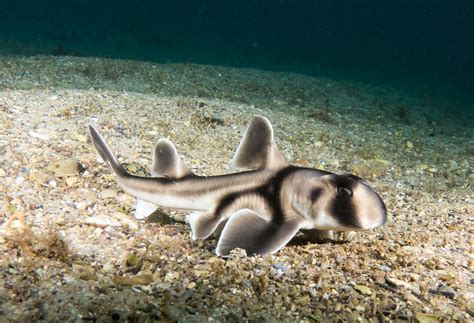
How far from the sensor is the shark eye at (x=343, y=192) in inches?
121

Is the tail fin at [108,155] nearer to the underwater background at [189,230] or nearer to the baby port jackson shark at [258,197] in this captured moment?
the baby port jackson shark at [258,197]

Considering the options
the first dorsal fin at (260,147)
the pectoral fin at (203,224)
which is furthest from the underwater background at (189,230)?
the first dorsal fin at (260,147)

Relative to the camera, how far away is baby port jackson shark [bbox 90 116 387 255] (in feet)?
10.2

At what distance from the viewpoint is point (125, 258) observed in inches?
123

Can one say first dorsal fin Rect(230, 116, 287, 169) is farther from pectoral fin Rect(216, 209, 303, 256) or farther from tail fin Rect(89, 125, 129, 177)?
tail fin Rect(89, 125, 129, 177)

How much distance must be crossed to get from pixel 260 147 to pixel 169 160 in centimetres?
91

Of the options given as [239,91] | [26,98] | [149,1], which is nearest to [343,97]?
[239,91]

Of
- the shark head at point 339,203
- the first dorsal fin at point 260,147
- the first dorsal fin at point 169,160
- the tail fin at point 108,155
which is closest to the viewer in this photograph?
the shark head at point 339,203

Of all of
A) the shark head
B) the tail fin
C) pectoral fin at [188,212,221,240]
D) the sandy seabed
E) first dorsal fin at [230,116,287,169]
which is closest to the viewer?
the sandy seabed

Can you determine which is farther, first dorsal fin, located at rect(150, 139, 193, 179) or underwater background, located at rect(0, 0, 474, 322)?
first dorsal fin, located at rect(150, 139, 193, 179)

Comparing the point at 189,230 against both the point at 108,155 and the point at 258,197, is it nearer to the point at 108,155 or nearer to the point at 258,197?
the point at 258,197

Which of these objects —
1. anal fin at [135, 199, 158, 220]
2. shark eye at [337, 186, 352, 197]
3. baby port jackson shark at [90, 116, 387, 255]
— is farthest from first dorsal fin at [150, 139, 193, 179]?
shark eye at [337, 186, 352, 197]

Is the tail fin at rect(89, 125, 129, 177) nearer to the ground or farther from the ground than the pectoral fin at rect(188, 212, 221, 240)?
farther from the ground

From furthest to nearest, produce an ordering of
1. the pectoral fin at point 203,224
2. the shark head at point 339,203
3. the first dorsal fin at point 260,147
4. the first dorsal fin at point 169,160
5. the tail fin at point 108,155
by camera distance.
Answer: the tail fin at point 108,155
the first dorsal fin at point 169,160
the first dorsal fin at point 260,147
the pectoral fin at point 203,224
the shark head at point 339,203
